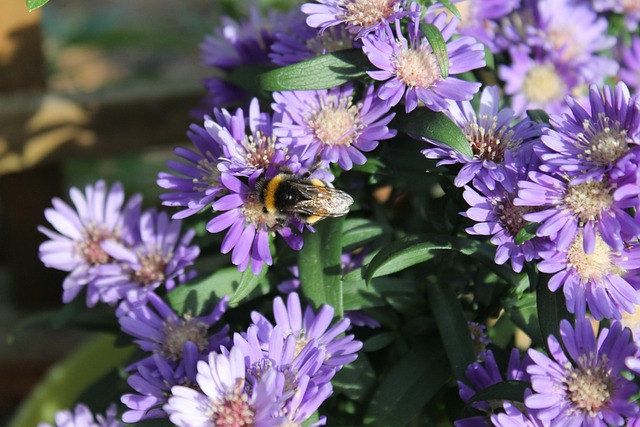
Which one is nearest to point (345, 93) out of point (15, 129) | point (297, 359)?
point (297, 359)

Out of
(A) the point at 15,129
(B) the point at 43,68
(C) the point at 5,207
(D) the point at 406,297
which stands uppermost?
(B) the point at 43,68

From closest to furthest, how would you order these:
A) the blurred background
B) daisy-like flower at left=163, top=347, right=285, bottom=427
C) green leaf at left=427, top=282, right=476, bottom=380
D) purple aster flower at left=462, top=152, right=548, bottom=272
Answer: daisy-like flower at left=163, top=347, right=285, bottom=427
purple aster flower at left=462, top=152, right=548, bottom=272
green leaf at left=427, top=282, right=476, bottom=380
the blurred background

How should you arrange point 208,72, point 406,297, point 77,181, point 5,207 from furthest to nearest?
1. point 208,72
2. point 77,181
3. point 5,207
4. point 406,297

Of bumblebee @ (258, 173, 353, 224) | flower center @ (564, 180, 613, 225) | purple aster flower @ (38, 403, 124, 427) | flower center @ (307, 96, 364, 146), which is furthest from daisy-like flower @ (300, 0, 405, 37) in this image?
purple aster flower @ (38, 403, 124, 427)

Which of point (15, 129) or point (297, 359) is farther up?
point (15, 129)

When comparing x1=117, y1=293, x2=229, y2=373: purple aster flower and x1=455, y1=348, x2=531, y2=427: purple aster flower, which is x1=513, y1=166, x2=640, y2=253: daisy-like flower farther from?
x1=117, y1=293, x2=229, y2=373: purple aster flower

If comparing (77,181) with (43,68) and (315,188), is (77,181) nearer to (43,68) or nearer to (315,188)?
(43,68)

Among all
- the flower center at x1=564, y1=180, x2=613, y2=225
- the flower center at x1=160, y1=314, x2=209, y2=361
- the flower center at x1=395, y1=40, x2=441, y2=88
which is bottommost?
the flower center at x1=160, y1=314, x2=209, y2=361
